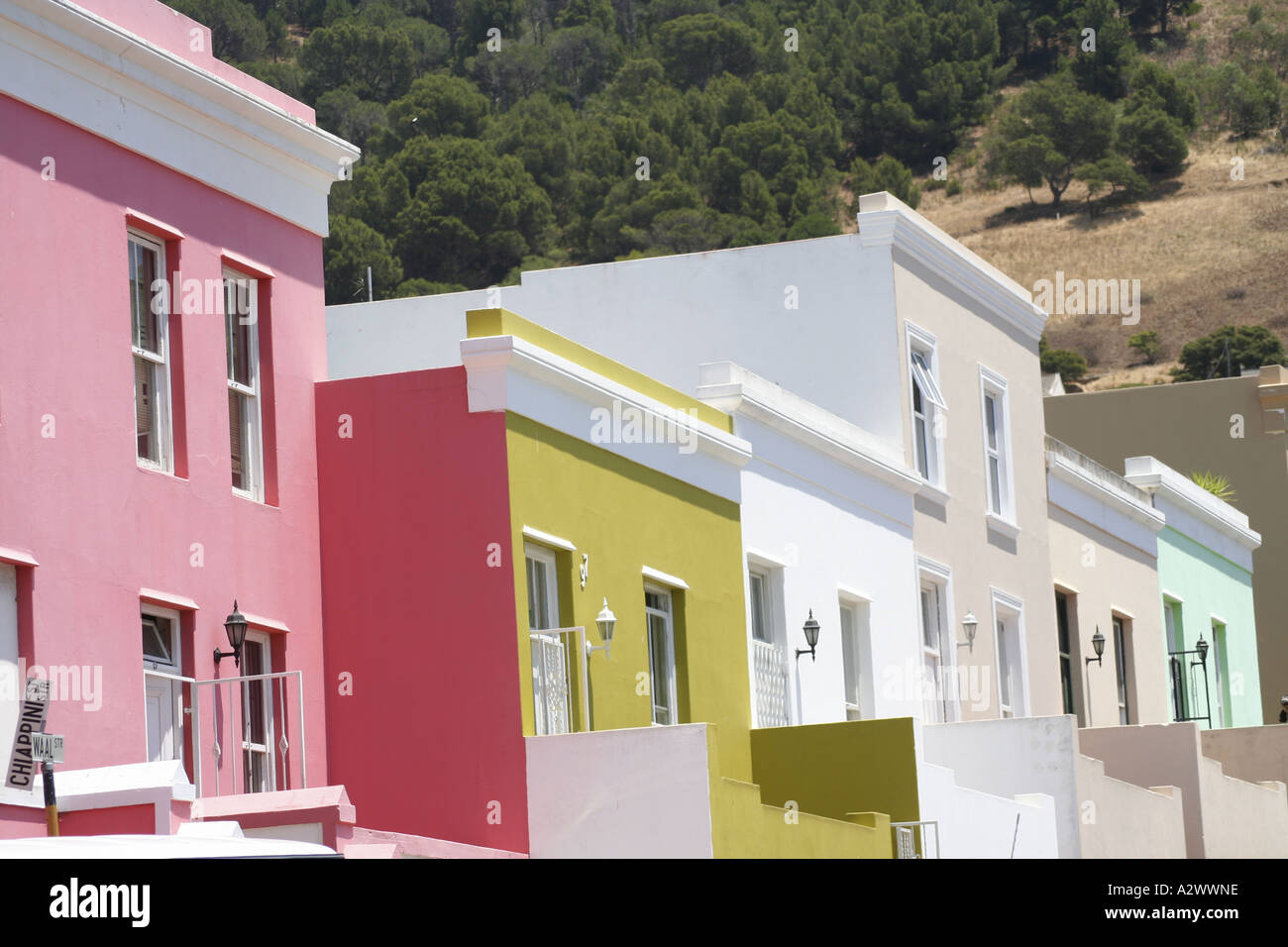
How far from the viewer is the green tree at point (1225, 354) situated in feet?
276

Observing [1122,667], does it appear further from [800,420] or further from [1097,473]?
[800,420]

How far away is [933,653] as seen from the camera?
Answer: 2244cm

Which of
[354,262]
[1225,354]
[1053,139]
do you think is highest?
[1053,139]

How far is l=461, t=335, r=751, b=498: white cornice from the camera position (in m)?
14.9

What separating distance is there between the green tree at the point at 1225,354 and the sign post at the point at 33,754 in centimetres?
7641

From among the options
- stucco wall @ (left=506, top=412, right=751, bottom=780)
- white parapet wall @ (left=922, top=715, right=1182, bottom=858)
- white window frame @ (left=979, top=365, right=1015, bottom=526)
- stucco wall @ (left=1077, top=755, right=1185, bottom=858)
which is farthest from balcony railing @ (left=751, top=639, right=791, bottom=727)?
white window frame @ (left=979, top=365, right=1015, bottom=526)

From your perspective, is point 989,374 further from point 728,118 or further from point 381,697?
point 728,118

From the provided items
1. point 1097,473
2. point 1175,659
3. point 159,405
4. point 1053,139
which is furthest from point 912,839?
point 1053,139

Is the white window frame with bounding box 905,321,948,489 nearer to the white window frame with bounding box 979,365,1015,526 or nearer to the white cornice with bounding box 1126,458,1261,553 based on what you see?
the white window frame with bounding box 979,365,1015,526

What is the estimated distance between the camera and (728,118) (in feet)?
316

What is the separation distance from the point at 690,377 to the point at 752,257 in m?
1.36

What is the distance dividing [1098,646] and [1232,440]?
12.2 meters

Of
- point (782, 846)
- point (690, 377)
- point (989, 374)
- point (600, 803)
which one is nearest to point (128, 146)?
point (600, 803)

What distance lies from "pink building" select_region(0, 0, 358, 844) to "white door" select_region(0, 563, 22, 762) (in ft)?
0.04
